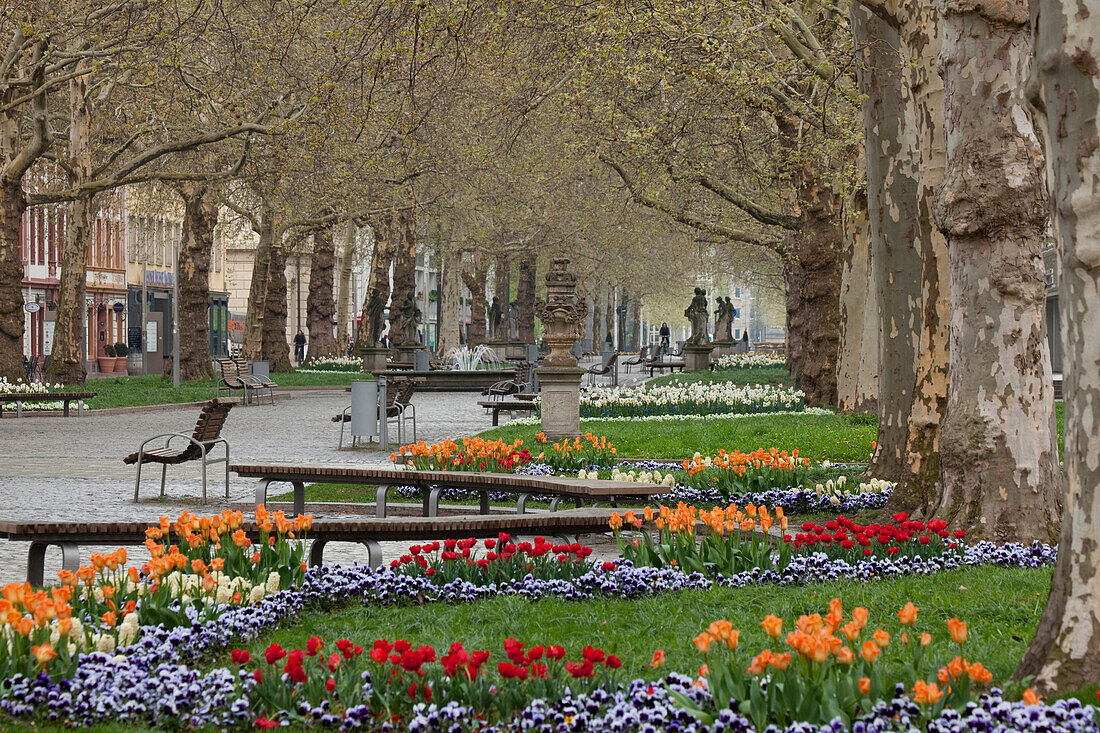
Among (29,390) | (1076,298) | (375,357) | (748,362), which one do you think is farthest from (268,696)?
(748,362)

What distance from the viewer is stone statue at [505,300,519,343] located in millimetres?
55391

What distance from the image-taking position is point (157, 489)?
13.6 metres

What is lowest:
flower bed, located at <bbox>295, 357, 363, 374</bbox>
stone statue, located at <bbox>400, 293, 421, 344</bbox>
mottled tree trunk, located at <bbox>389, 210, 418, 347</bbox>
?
flower bed, located at <bbox>295, 357, 363, 374</bbox>

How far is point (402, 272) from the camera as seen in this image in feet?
153

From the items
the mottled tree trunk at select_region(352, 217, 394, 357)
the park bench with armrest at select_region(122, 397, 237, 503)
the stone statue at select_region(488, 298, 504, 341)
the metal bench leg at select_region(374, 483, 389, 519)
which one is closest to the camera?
the metal bench leg at select_region(374, 483, 389, 519)

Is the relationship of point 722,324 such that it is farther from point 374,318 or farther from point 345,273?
point 374,318

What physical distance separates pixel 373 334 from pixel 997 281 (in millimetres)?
38387

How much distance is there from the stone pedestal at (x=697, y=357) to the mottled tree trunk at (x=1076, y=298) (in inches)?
1700

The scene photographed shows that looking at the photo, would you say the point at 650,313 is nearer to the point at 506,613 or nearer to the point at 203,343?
the point at 203,343

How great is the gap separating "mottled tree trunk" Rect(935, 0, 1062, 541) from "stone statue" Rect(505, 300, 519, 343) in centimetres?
4580

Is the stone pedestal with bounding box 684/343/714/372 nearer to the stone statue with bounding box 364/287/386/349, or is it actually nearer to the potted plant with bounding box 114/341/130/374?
the stone statue with bounding box 364/287/386/349

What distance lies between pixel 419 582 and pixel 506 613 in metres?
0.56

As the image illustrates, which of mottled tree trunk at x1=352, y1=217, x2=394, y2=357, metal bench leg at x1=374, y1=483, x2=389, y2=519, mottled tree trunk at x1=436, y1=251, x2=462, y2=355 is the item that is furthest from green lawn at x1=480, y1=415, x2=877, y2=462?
mottled tree trunk at x1=436, y1=251, x2=462, y2=355

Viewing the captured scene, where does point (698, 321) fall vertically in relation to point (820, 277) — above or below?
below
